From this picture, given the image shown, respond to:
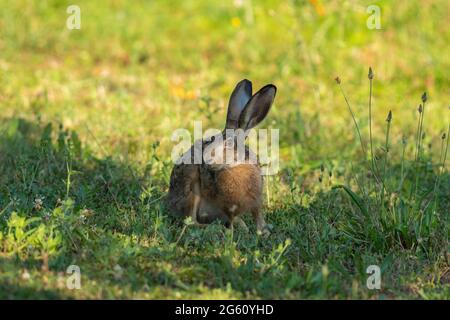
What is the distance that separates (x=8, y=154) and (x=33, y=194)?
0.86m

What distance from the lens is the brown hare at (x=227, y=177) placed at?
4785 millimetres

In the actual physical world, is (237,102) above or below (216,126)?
above

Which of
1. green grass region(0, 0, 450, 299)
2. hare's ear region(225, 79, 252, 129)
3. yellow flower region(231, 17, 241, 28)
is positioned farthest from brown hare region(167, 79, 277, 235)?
yellow flower region(231, 17, 241, 28)

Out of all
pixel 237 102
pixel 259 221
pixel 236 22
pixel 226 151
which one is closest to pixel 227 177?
pixel 226 151

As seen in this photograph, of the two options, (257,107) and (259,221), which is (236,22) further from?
(259,221)

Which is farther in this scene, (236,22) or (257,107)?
(236,22)

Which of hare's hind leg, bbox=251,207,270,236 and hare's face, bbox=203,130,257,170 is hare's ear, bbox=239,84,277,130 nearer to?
hare's face, bbox=203,130,257,170

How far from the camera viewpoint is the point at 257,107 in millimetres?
4887

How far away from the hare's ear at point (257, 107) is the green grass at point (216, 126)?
56 cm

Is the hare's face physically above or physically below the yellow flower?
below

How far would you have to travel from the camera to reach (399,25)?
371 inches

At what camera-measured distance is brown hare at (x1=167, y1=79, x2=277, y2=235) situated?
479 cm

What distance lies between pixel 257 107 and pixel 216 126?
213cm
